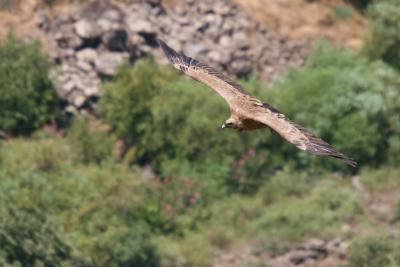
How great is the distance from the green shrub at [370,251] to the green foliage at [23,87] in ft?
28.0

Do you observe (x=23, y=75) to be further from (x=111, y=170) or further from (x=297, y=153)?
(x=297, y=153)

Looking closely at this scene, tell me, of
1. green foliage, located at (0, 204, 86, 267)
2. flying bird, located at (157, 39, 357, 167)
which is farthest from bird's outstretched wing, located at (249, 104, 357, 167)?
green foliage, located at (0, 204, 86, 267)

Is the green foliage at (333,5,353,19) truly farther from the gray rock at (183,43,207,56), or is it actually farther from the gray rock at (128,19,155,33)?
the gray rock at (128,19,155,33)

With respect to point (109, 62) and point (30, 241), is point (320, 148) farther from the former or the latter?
point (109, 62)

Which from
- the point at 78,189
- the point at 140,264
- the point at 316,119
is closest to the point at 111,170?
the point at 78,189

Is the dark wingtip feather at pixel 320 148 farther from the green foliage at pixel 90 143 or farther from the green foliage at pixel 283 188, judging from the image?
the green foliage at pixel 90 143

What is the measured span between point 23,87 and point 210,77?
12.2 metres

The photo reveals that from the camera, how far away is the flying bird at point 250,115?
70.2ft

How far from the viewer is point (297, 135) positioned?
71.2 feet

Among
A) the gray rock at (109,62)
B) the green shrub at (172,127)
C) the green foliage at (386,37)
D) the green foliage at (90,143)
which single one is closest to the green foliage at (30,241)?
the green foliage at (90,143)

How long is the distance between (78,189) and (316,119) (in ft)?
22.1

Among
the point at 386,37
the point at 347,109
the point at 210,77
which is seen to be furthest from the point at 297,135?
the point at 386,37

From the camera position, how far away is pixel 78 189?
34.1 meters

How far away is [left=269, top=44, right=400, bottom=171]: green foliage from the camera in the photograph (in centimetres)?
3734
